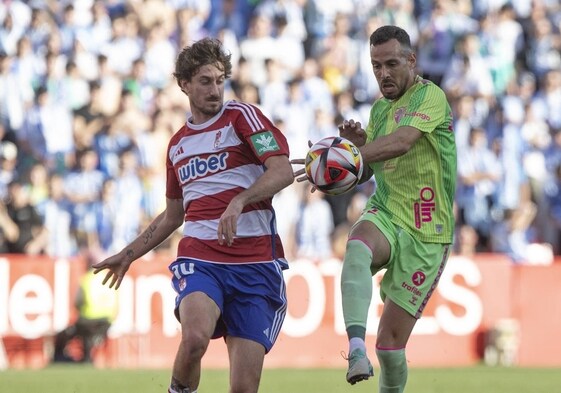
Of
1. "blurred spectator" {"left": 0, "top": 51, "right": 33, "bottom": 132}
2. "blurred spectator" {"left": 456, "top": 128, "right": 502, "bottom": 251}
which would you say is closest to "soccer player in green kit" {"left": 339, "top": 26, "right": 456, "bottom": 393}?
"blurred spectator" {"left": 0, "top": 51, "right": 33, "bottom": 132}

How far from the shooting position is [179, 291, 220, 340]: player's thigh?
24.8 ft

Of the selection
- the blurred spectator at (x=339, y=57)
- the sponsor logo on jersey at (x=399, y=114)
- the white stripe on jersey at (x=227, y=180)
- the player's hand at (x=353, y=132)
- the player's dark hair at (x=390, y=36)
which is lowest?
the white stripe on jersey at (x=227, y=180)

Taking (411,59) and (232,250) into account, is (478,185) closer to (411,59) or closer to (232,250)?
(411,59)

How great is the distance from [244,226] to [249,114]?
696 millimetres

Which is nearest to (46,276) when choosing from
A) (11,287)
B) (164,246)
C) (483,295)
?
(11,287)

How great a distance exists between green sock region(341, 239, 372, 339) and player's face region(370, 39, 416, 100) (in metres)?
1.06

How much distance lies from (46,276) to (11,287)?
45cm

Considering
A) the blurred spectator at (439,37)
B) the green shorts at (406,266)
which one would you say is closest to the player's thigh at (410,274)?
the green shorts at (406,266)

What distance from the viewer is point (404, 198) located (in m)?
8.57

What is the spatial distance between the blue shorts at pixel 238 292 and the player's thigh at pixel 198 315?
5cm

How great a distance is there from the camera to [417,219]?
337 inches

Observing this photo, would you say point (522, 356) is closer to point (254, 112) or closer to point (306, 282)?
point (306, 282)

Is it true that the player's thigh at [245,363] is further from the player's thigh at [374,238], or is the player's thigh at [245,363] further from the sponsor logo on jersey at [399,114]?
the sponsor logo on jersey at [399,114]

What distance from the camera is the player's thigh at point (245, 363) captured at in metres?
7.69
